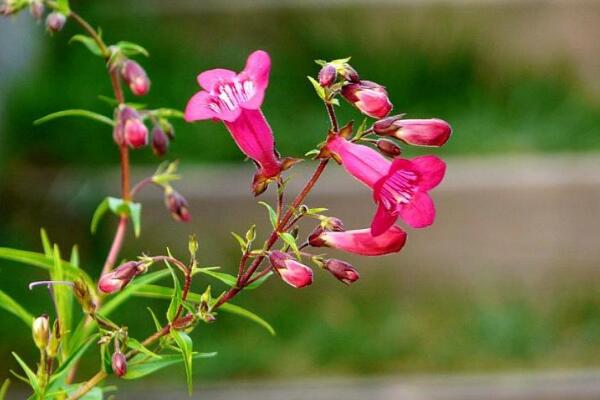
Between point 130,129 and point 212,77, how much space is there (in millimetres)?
152

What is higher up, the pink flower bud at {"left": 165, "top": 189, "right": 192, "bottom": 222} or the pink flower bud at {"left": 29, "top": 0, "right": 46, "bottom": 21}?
the pink flower bud at {"left": 29, "top": 0, "right": 46, "bottom": 21}

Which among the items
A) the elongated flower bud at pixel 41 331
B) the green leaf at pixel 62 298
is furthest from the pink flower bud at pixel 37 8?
the elongated flower bud at pixel 41 331

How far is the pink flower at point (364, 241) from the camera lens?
1.94ft

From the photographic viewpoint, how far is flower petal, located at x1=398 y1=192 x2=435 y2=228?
1.99 feet

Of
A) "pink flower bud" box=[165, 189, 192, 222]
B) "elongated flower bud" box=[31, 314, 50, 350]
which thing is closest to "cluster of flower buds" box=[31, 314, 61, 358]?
"elongated flower bud" box=[31, 314, 50, 350]

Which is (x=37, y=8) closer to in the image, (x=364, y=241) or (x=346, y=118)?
(x=364, y=241)

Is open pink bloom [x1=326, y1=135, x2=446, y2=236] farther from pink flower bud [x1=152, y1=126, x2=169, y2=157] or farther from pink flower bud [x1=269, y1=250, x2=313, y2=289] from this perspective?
pink flower bud [x1=152, y1=126, x2=169, y2=157]

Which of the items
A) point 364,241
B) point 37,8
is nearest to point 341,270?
point 364,241

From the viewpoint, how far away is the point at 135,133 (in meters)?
0.77

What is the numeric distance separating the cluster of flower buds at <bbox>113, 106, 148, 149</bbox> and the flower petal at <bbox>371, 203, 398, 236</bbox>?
0.26 meters

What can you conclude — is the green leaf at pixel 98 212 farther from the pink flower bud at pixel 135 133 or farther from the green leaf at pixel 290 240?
the green leaf at pixel 290 240

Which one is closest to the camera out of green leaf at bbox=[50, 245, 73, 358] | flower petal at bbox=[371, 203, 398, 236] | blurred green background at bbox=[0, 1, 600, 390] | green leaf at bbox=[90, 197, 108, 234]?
flower petal at bbox=[371, 203, 398, 236]

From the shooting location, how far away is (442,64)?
2.88 metres

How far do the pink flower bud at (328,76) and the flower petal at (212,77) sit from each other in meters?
0.07
